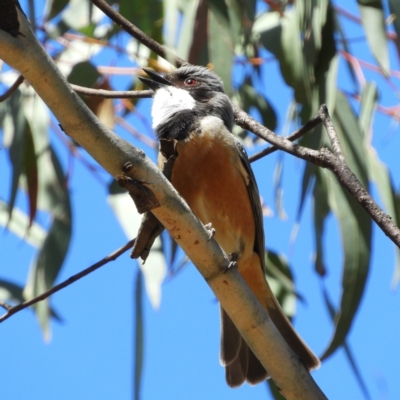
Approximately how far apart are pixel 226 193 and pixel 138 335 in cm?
93

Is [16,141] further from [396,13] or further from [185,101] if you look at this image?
[396,13]

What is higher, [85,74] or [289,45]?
[85,74]

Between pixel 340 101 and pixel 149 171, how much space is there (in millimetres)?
1857

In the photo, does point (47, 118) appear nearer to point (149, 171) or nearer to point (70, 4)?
point (70, 4)

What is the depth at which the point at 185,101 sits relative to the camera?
326 cm

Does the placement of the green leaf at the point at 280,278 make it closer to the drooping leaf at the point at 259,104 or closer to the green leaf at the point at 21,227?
the drooping leaf at the point at 259,104

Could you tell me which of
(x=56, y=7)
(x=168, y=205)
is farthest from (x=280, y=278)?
A: (x=168, y=205)

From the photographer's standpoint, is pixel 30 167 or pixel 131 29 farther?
pixel 30 167

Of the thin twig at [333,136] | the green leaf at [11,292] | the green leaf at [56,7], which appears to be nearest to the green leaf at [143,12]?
the green leaf at [56,7]

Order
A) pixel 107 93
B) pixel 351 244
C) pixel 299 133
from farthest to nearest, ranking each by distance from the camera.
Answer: pixel 107 93
pixel 351 244
pixel 299 133

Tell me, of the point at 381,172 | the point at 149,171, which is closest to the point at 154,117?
the point at 381,172

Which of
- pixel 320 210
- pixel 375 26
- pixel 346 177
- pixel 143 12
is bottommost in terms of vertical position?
pixel 346 177

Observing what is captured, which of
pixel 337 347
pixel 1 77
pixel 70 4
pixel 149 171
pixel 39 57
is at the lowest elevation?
pixel 337 347

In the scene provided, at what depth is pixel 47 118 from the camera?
389 centimetres
